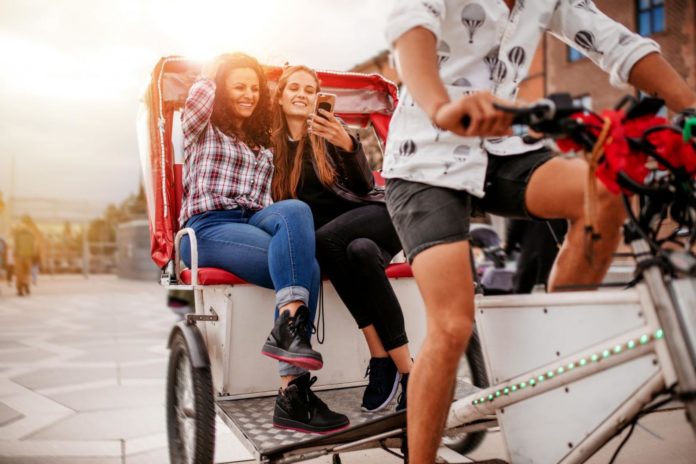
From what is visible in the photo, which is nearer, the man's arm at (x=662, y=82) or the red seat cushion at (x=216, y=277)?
the man's arm at (x=662, y=82)

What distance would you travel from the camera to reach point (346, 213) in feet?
9.17

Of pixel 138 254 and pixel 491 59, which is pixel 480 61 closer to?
pixel 491 59

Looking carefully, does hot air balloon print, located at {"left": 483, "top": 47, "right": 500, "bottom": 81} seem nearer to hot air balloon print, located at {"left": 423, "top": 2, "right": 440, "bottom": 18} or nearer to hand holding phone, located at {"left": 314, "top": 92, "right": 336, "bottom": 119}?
hot air balloon print, located at {"left": 423, "top": 2, "right": 440, "bottom": 18}

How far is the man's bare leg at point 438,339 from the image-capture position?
1.73 m

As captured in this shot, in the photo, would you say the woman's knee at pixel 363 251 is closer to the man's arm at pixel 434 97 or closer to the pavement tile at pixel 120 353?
the man's arm at pixel 434 97

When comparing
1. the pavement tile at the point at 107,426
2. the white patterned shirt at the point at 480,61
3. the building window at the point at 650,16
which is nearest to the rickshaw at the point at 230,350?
the white patterned shirt at the point at 480,61

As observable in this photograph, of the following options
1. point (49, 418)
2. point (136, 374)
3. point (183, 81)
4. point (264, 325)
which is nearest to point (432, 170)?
point (264, 325)

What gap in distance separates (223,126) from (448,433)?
5.74ft

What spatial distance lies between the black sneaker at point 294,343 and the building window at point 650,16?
1784 centimetres

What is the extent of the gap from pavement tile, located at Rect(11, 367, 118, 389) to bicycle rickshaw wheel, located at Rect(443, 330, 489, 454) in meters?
3.13

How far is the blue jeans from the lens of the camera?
2.46 meters

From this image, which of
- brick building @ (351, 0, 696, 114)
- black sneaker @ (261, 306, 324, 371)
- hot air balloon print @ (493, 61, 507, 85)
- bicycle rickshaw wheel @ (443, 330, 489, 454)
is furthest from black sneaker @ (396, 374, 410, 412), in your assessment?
brick building @ (351, 0, 696, 114)

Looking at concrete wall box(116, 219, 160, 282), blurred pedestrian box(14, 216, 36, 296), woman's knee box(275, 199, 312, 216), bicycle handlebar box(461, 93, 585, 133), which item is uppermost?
concrete wall box(116, 219, 160, 282)

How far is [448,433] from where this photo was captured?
2.31 m
